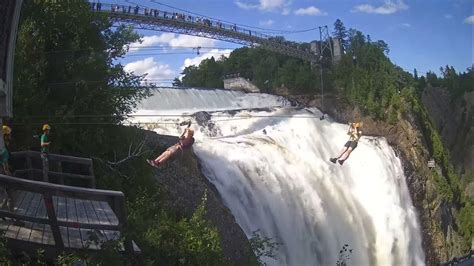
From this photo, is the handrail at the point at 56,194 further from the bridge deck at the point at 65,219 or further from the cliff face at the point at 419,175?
the cliff face at the point at 419,175

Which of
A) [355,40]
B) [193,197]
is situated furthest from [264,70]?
[193,197]

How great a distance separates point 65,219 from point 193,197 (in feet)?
18.1

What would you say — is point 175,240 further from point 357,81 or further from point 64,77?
point 357,81

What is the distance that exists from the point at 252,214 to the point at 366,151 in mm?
12812

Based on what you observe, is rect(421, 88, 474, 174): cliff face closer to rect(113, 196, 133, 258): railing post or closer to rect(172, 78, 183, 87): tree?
rect(172, 78, 183, 87): tree

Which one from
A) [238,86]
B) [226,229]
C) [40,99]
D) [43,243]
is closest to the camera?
[43,243]

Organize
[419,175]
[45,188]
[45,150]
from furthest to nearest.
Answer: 1. [419,175]
2. [45,150]
3. [45,188]

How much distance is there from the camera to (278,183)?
17.1 meters

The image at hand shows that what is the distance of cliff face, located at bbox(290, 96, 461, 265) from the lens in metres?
27.5

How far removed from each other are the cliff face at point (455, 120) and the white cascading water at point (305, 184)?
2715 cm

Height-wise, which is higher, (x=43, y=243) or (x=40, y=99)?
(x=40, y=99)

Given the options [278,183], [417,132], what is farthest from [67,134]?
[417,132]

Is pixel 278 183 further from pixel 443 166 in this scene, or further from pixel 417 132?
pixel 443 166

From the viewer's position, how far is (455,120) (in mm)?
56969
